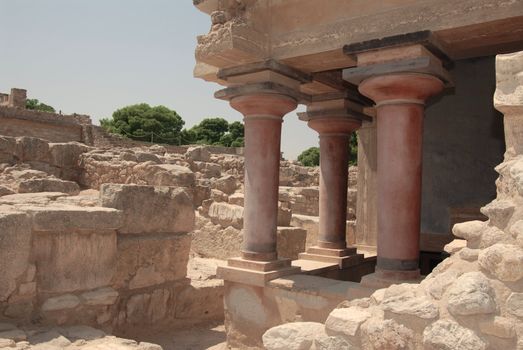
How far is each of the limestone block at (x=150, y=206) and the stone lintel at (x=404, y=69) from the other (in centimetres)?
257

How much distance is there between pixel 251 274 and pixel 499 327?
3.38m

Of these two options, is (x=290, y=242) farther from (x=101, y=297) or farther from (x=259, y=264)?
(x=101, y=297)

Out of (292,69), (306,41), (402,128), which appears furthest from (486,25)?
(292,69)

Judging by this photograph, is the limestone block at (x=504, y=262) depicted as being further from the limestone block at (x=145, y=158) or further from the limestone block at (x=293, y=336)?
the limestone block at (x=145, y=158)

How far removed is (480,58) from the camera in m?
7.79

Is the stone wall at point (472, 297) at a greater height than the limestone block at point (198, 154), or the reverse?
the limestone block at point (198, 154)

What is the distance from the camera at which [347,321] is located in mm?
2922

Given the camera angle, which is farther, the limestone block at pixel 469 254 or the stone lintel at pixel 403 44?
the stone lintel at pixel 403 44

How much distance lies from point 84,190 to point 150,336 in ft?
25.3

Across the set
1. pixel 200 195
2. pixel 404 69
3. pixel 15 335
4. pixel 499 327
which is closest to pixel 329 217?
pixel 404 69

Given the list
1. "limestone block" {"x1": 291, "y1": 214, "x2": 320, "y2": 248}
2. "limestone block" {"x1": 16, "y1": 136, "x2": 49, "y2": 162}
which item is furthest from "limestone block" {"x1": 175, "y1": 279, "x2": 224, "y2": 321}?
"limestone block" {"x1": 16, "y1": 136, "x2": 49, "y2": 162}

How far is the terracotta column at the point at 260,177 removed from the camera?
18.5ft

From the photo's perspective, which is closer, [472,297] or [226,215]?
[472,297]

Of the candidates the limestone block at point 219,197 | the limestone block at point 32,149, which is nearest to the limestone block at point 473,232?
the limestone block at point 219,197
